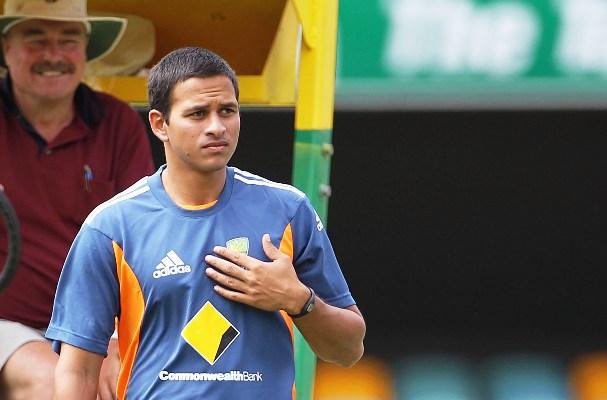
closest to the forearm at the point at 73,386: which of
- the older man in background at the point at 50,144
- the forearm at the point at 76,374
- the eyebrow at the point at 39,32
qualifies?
the forearm at the point at 76,374

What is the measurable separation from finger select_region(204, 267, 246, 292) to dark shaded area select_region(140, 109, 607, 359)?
441 cm

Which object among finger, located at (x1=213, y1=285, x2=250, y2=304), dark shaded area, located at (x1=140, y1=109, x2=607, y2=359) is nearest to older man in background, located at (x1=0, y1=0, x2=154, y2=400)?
finger, located at (x1=213, y1=285, x2=250, y2=304)

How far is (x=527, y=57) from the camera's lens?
23.8 ft

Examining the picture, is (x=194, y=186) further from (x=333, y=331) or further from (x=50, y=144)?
(x=50, y=144)

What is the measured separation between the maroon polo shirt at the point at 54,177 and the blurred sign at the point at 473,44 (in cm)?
282

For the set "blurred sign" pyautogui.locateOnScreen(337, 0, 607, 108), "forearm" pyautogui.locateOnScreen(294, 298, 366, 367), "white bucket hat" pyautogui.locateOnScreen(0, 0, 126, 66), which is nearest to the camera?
"forearm" pyautogui.locateOnScreen(294, 298, 366, 367)

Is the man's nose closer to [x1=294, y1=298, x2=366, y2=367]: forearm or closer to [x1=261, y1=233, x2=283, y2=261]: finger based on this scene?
[x1=261, y1=233, x2=283, y2=261]: finger

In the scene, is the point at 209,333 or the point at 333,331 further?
the point at 333,331

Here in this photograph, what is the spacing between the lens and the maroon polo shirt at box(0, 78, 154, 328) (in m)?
4.24

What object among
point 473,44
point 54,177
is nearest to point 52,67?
point 54,177

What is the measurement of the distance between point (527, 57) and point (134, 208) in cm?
420

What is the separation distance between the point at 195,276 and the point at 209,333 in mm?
127

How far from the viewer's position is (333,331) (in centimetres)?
338

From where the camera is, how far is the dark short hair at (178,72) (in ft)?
10.9
